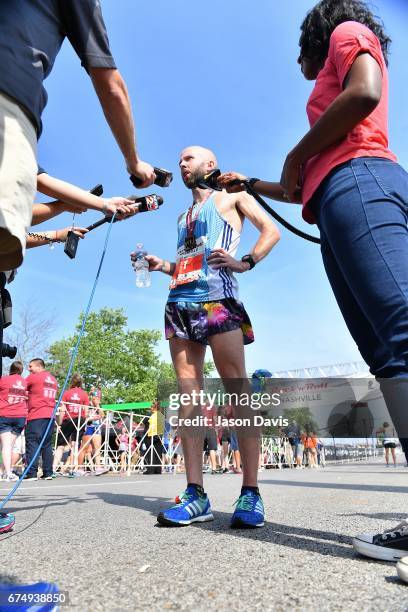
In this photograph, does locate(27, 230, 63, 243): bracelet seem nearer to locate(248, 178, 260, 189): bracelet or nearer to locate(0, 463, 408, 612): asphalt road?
locate(248, 178, 260, 189): bracelet

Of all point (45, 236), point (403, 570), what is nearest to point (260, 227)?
point (45, 236)

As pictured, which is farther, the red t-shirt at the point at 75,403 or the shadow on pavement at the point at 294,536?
the red t-shirt at the point at 75,403

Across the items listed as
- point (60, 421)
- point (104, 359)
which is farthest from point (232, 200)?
point (104, 359)

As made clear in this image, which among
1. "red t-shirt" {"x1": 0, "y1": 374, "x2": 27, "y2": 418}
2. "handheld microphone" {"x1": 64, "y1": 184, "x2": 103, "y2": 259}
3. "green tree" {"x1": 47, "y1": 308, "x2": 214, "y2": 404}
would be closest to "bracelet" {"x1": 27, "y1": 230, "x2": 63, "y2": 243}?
"handheld microphone" {"x1": 64, "y1": 184, "x2": 103, "y2": 259}

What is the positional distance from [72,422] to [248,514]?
9.34 meters

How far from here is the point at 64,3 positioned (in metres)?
1.30

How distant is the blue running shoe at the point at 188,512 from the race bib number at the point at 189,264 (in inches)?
47.0

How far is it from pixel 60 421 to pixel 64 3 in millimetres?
10543

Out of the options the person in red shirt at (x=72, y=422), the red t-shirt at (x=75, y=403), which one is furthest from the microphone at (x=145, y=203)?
the red t-shirt at (x=75, y=403)

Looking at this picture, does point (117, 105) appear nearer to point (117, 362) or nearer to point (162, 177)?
point (162, 177)

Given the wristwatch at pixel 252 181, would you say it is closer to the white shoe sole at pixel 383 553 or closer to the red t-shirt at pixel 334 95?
the red t-shirt at pixel 334 95

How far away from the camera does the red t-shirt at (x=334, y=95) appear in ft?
5.58

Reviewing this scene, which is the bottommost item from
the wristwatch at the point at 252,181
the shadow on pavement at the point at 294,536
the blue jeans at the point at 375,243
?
the shadow on pavement at the point at 294,536

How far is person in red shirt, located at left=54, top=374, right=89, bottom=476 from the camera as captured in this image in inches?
432
